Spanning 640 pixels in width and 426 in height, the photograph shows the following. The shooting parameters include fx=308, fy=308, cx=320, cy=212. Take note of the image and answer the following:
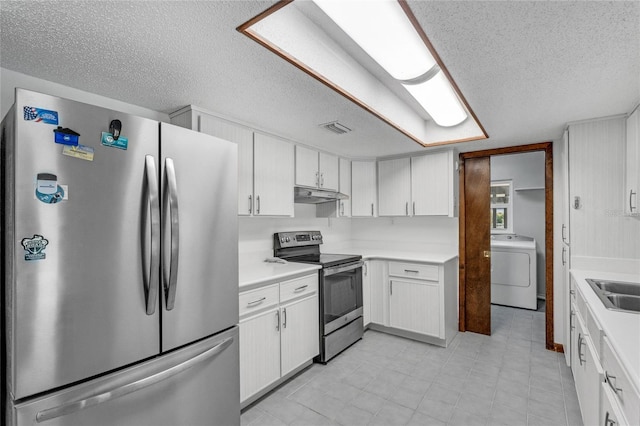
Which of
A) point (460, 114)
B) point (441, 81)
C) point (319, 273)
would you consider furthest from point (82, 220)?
point (460, 114)

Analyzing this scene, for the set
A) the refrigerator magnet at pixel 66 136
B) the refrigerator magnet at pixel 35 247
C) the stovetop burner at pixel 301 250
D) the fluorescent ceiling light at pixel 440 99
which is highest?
the fluorescent ceiling light at pixel 440 99

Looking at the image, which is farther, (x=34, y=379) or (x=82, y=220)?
(x=82, y=220)

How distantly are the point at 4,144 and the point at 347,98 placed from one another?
1681 millimetres

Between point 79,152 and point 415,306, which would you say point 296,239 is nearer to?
point 415,306

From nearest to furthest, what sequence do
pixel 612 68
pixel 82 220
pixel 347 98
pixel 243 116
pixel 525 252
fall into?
pixel 82 220 → pixel 612 68 → pixel 347 98 → pixel 243 116 → pixel 525 252

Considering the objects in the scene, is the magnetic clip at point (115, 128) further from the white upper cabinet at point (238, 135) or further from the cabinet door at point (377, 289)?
the cabinet door at point (377, 289)

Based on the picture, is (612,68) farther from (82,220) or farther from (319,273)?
(82,220)

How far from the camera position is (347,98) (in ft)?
6.44

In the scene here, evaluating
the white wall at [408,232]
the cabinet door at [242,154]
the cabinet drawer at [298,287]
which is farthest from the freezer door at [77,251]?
the white wall at [408,232]

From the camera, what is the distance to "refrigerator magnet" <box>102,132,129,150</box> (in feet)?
4.04

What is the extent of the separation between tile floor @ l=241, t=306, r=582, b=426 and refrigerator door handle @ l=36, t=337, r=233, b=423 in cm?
80

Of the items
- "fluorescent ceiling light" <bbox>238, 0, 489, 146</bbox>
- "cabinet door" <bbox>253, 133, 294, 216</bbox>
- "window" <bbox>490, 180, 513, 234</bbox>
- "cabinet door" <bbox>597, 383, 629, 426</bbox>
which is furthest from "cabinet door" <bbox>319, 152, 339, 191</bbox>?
"window" <bbox>490, 180, 513, 234</bbox>

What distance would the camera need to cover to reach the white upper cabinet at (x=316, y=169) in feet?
10.3

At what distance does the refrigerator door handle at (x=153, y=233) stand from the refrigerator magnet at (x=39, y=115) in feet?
1.08
